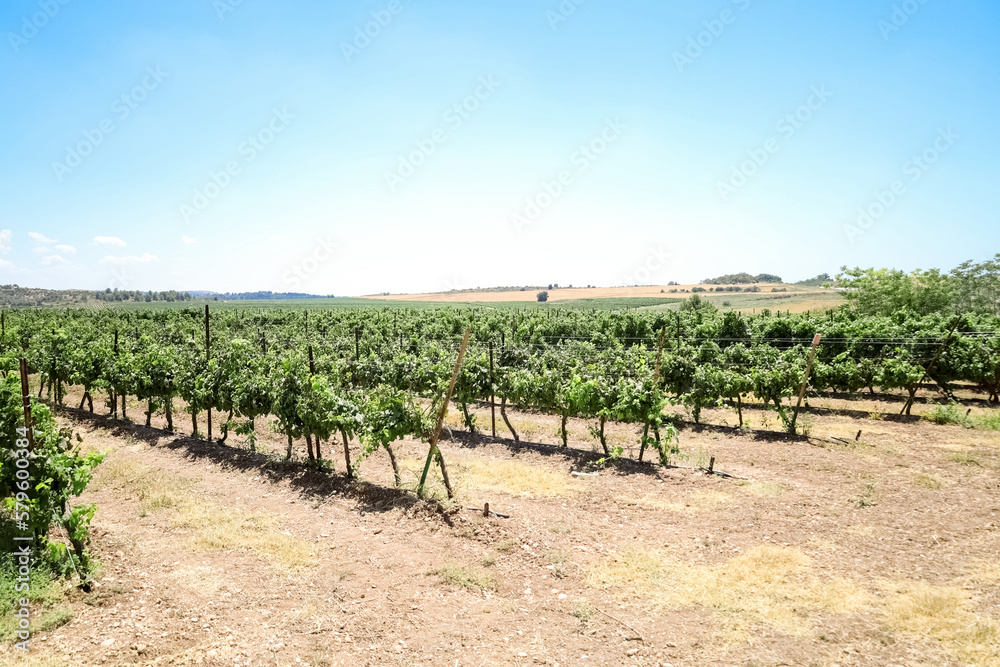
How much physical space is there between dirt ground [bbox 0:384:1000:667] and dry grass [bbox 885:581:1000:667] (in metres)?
0.02

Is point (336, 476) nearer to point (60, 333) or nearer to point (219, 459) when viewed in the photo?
point (219, 459)

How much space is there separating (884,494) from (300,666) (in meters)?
10.5

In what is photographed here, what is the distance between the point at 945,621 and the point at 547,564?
4.70m

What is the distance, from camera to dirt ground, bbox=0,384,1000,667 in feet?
18.9

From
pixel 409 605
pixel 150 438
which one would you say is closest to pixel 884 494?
pixel 409 605

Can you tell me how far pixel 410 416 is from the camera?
10.4m

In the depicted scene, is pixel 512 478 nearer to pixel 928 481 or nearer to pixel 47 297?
pixel 928 481

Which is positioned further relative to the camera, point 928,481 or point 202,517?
point 928,481

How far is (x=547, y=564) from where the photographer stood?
7.61 metres

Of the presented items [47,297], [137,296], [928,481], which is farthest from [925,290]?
[137,296]

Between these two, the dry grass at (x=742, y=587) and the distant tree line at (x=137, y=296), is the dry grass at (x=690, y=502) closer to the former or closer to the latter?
the dry grass at (x=742, y=587)

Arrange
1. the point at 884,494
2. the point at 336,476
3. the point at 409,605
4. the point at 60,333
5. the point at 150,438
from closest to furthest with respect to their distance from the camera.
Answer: the point at 409,605
the point at 884,494
the point at 336,476
the point at 150,438
the point at 60,333

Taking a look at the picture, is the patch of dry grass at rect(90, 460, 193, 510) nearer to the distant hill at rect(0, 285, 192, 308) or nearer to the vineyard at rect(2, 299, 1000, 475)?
the vineyard at rect(2, 299, 1000, 475)

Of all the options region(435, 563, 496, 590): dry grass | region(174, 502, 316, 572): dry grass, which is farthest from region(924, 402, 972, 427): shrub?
region(174, 502, 316, 572): dry grass
